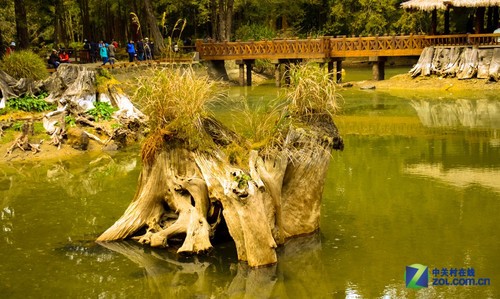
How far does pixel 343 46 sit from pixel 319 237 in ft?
80.1

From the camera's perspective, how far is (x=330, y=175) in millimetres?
13531

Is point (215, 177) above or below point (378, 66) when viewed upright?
above

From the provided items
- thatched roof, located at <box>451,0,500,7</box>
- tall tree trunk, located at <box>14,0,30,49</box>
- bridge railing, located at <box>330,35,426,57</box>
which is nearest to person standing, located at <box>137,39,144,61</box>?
tall tree trunk, located at <box>14,0,30,49</box>

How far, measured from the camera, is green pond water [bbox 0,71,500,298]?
7.98 m

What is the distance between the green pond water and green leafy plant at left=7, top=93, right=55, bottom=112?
369 cm

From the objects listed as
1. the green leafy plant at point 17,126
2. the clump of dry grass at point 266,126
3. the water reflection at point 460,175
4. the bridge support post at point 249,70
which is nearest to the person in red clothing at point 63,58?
the bridge support post at point 249,70

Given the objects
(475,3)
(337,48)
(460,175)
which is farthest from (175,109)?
(337,48)

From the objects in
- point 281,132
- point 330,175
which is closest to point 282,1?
point 330,175

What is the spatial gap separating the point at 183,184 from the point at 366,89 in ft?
73.7

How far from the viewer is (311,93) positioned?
32.4ft

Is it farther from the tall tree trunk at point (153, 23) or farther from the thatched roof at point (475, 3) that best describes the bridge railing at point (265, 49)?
the thatched roof at point (475, 3)

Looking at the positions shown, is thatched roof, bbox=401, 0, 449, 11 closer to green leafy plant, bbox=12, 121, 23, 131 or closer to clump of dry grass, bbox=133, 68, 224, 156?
green leafy plant, bbox=12, 121, 23, 131

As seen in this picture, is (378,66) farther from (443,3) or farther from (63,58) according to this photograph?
(63,58)

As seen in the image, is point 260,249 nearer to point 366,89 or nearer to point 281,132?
point 281,132
